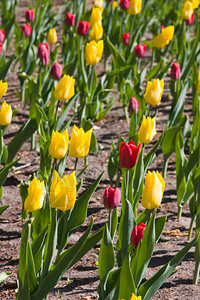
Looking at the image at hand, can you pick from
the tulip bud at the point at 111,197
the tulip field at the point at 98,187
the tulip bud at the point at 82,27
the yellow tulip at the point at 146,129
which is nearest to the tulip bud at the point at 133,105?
the tulip field at the point at 98,187

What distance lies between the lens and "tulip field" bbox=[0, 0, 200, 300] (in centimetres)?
196

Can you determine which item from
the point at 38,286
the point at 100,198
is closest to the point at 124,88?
the point at 100,198

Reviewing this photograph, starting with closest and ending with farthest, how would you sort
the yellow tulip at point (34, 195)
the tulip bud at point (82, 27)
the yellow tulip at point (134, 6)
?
the yellow tulip at point (34, 195)
the tulip bud at point (82, 27)
the yellow tulip at point (134, 6)

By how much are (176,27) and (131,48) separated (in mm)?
1211

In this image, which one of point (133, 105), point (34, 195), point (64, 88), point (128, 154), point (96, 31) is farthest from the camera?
point (96, 31)

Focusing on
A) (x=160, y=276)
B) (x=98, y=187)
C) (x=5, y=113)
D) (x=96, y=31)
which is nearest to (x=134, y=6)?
(x=96, y=31)

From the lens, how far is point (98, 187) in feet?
11.4

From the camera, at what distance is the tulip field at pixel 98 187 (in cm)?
196

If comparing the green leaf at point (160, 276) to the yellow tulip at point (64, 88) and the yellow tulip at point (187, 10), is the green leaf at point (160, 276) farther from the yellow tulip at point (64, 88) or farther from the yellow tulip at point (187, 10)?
the yellow tulip at point (187, 10)

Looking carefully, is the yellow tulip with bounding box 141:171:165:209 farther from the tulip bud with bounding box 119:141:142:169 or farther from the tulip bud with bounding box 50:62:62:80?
the tulip bud with bounding box 50:62:62:80

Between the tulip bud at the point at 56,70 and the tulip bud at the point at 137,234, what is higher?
the tulip bud at the point at 56,70

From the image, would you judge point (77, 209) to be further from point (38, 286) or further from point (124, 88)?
point (124, 88)

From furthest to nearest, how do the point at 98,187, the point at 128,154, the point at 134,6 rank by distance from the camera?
the point at 134,6 < the point at 98,187 < the point at 128,154

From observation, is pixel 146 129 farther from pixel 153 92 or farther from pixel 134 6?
pixel 134 6
